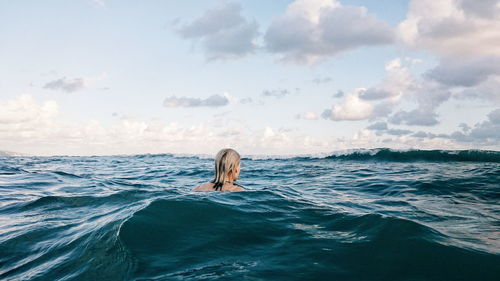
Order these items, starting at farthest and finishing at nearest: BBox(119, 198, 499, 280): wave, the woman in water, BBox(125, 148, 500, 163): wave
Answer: BBox(125, 148, 500, 163): wave, the woman in water, BBox(119, 198, 499, 280): wave

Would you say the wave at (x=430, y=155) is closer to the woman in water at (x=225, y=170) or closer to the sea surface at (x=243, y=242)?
the sea surface at (x=243, y=242)

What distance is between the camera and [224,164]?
664cm

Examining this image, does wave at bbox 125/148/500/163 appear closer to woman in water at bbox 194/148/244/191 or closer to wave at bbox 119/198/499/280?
woman in water at bbox 194/148/244/191

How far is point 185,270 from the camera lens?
115 inches

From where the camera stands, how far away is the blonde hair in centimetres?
664

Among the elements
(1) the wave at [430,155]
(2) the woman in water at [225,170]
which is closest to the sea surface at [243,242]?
(2) the woman in water at [225,170]

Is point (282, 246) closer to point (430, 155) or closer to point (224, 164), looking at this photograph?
point (224, 164)

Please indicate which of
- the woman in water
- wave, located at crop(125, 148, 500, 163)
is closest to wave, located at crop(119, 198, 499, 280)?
the woman in water

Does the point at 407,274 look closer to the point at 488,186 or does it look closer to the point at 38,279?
the point at 38,279

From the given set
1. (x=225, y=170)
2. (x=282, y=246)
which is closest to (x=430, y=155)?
(x=225, y=170)

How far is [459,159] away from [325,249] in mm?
20749

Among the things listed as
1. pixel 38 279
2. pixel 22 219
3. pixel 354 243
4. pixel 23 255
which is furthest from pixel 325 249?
pixel 22 219

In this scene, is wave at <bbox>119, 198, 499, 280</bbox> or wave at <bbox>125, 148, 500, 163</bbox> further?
wave at <bbox>125, 148, 500, 163</bbox>

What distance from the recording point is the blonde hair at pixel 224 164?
664cm
